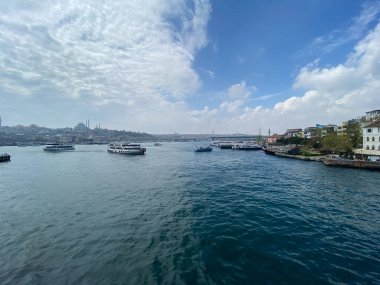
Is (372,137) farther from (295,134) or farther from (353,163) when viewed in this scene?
(295,134)

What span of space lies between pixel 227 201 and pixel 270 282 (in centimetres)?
1268

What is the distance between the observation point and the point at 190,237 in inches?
556

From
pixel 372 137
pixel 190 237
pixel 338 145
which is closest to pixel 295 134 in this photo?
pixel 338 145

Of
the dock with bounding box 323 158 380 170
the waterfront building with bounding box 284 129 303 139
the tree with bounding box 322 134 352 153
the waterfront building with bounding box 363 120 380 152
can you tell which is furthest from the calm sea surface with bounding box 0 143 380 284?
the waterfront building with bounding box 284 129 303 139

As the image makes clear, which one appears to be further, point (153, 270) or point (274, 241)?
point (274, 241)

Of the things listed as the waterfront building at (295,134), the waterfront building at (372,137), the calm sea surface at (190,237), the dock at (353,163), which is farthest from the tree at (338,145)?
the waterfront building at (295,134)

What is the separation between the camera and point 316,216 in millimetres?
17844

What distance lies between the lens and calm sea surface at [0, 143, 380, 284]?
33.7 feet

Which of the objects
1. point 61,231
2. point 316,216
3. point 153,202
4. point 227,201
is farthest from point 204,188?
point 61,231

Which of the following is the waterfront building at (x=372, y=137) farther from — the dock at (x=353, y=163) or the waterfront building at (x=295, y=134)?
the waterfront building at (x=295, y=134)

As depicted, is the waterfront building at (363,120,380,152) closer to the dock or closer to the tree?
the tree

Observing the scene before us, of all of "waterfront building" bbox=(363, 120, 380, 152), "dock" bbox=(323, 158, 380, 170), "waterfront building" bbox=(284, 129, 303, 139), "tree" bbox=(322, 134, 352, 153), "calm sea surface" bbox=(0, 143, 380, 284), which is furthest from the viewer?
"waterfront building" bbox=(284, 129, 303, 139)

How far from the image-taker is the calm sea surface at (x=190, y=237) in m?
10.3

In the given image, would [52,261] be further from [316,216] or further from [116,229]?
[316,216]
